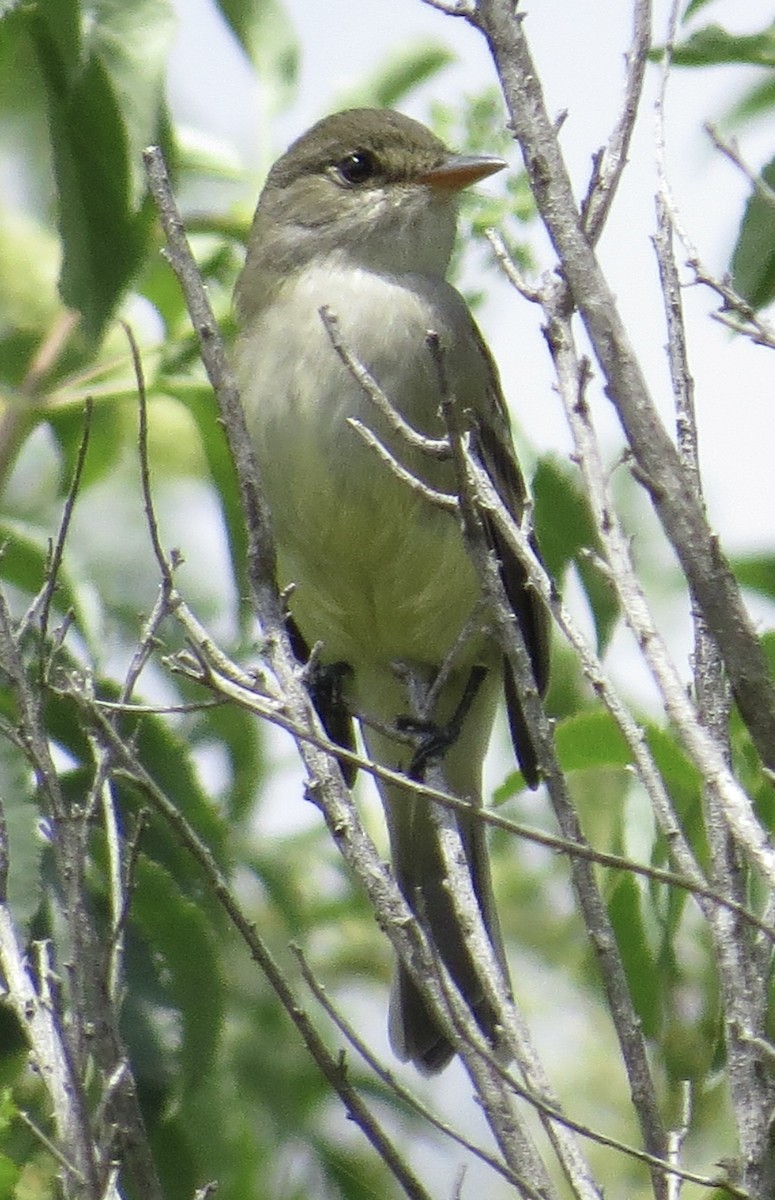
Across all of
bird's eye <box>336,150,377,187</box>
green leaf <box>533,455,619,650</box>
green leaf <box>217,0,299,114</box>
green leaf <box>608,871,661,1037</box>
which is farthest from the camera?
bird's eye <box>336,150,377,187</box>

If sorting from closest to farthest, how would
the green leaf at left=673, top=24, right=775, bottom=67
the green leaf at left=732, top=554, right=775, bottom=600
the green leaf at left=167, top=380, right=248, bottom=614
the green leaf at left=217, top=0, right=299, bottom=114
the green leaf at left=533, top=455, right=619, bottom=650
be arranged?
the green leaf at left=533, top=455, right=619, bottom=650 < the green leaf at left=673, top=24, right=775, bottom=67 < the green leaf at left=732, top=554, right=775, bottom=600 < the green leaf at left=167, top=380, right=248, bottom=614 < the green leaf at left=217, top=0, right=299, bottom=114

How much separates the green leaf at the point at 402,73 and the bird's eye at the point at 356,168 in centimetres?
18

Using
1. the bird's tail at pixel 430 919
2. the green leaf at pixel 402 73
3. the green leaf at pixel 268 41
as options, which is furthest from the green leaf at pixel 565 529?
the green leaf at pixel 402 73

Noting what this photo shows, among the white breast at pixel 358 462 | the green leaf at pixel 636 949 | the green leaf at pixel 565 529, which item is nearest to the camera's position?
the green leaf at pixel 636 949

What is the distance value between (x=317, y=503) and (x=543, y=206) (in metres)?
1.97

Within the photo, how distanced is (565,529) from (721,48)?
0.89m

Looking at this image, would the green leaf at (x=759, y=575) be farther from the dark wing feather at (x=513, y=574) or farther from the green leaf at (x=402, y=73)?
the green leaf at (x=402, y=73)

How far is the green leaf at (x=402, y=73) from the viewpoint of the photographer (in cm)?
473

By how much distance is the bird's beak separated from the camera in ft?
15.0

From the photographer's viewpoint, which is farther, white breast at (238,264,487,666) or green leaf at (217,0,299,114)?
white breast at (238,264,487,666)

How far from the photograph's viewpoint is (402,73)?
4.75m

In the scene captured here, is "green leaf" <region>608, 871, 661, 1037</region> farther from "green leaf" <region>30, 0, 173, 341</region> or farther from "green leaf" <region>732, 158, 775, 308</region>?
"green leaf" <region>30, 0, 173, 341</region>

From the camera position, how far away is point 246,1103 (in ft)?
12.7

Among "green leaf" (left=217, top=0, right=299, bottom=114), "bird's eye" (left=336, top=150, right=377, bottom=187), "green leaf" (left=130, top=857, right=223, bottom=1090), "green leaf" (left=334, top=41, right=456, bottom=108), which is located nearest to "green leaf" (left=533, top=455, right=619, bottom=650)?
"green leaf" (left=130, top=857, right=223, bottom=1090)
